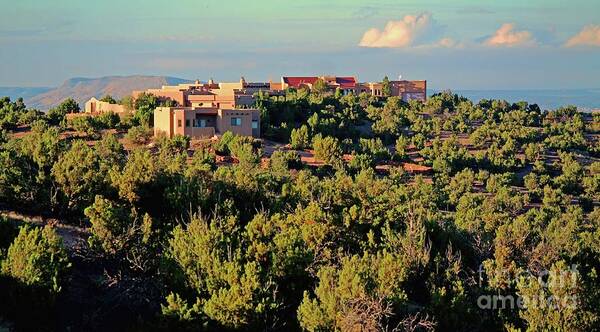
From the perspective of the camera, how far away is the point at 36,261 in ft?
65.4

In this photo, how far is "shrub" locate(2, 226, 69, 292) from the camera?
19812mm

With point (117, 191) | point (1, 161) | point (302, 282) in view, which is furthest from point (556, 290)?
point (1, 161)

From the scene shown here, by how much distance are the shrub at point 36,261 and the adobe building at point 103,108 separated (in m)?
43.9

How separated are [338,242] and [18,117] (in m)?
40.8

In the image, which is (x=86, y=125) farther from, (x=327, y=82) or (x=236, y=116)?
(x=327, y=82)

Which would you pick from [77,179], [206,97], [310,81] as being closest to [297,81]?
[310,81]

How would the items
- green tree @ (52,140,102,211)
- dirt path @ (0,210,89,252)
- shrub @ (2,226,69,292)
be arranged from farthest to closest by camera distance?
green tree @ (52,140,102,211)
dirt path @ (0,210,89,252)
shrub @ (2,226,69,292)

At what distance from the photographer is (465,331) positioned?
21516 millimetres

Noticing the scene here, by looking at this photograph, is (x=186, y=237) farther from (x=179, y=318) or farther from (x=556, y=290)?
(x=556, y=290)

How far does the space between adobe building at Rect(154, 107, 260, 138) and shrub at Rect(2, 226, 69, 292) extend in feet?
115

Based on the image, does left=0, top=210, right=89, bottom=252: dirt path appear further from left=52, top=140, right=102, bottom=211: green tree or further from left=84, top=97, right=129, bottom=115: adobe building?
left=84, top=97, right=129, bottom=115: adobe building

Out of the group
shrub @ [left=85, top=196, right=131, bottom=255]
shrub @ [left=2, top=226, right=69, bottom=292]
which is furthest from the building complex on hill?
shrub @ [left=2, top=226, right=69, bottom=292]

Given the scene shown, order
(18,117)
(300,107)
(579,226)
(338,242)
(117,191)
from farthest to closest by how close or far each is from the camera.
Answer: (300,107) < (18,117) < (579,226) < (117,191) < (338,242)

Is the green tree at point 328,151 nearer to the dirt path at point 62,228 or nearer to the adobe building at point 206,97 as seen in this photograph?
the adobe building at point 206,97
